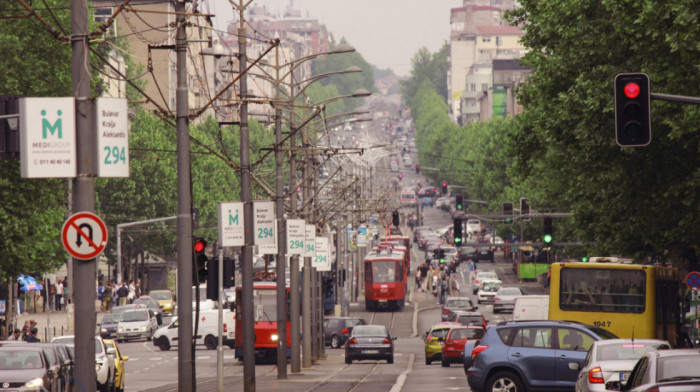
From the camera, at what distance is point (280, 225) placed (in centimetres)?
3853

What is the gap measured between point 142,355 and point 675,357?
39.8 metres

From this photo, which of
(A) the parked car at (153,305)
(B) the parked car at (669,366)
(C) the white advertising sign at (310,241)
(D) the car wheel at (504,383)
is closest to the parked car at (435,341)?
(C) the white advertising sign at (310,241)

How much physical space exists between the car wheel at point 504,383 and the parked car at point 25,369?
7914 millimetres

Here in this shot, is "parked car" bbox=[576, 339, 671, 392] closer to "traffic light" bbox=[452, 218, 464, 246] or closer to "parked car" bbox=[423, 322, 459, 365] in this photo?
"parked car" bbox=[423, 322, 459, 365]

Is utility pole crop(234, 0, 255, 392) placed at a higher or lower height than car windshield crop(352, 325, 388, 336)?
higher

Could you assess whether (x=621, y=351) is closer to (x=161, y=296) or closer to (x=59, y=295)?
(x=161, y=296)

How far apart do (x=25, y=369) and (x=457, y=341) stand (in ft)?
72.0

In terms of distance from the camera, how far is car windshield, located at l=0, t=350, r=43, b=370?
75.8 ft

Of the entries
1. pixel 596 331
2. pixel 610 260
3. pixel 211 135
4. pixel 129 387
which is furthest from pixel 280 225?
pixel 211 135

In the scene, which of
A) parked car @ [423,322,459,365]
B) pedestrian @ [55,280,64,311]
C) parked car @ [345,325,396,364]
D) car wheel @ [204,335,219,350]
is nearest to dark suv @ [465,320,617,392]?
parked car @ [423,322,459,365]

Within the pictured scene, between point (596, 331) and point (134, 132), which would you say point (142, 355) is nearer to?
point (596, 331)

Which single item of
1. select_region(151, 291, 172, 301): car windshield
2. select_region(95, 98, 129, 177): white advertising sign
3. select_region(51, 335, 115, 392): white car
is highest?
select_region(95, 98, 129, 177): white advertising sign

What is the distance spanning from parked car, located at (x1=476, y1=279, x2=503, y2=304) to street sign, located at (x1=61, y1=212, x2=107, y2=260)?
227 ft

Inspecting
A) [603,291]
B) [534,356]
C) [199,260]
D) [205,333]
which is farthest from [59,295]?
[534,356]
